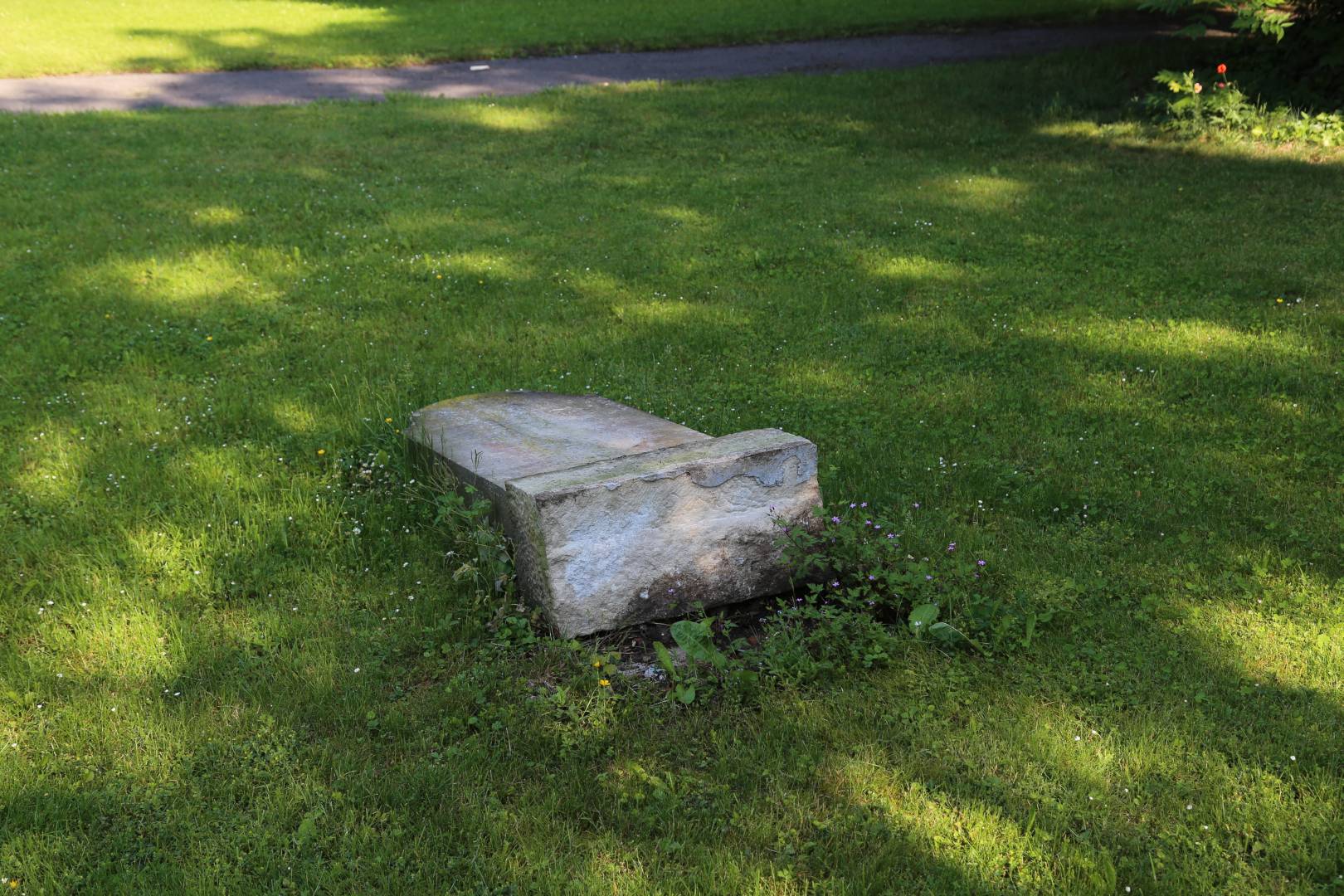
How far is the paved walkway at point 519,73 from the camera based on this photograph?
12.7 m

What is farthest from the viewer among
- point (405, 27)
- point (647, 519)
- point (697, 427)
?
point (405, 27)

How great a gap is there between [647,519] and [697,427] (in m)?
1.62

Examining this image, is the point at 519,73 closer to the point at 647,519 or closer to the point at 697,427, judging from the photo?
the point at 697,427

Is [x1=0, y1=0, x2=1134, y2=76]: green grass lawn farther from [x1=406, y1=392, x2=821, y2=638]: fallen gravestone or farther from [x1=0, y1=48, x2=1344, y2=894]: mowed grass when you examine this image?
[x1=406, y1=392, x2=821, y2=638]: fallen gravestone

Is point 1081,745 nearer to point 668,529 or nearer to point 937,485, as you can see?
point 668,529

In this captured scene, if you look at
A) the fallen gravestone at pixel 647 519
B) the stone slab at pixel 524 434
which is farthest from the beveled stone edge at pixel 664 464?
the stone slab at pixel 524 434

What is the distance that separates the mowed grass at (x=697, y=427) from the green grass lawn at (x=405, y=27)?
5635mm

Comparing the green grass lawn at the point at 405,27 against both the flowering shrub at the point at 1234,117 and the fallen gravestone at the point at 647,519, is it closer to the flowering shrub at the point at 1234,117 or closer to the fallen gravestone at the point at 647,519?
the flowering shrub at the point at 1234,117

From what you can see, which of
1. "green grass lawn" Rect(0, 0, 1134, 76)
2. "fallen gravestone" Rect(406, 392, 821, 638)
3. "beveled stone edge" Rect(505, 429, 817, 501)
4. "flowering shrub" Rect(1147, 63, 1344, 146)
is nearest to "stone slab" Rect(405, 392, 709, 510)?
"fallen gravestone" Rect(406, 392, 821, 638)

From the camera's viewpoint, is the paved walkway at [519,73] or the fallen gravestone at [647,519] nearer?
the fallen gravestone at [647,519]

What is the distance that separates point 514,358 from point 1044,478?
9.23 feet

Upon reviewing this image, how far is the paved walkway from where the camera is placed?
12711 mm

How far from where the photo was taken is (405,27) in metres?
18.1

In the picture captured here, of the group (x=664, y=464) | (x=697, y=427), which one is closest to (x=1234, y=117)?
(x=697, y=427)
